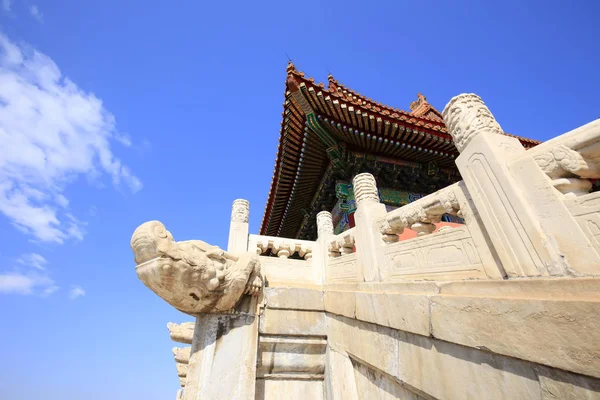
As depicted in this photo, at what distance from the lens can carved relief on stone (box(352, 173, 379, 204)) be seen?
124 inches

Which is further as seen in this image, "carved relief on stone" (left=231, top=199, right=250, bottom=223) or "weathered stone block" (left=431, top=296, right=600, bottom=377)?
"carved relief on stone" (left=231, top=199, right=250, bottom=223)

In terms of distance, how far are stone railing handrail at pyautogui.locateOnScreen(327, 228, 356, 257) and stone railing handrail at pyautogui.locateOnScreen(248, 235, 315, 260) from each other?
0.41 meters

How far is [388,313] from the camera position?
2.24 meters

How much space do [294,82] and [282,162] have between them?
216 cm

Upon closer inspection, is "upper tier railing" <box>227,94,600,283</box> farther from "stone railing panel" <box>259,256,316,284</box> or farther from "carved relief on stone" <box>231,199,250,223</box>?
"carved relief on stone" <box>231,199,250,223</box>

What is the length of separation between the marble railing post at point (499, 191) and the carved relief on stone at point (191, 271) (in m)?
2.32

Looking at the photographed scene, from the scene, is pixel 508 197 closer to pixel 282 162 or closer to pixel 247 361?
pixel 247 361

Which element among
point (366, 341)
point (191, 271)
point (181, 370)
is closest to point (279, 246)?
point (191, 271)

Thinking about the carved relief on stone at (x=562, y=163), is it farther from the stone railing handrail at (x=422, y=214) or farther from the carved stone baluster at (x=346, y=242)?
the carved stone baluster at (x=346, y=242)

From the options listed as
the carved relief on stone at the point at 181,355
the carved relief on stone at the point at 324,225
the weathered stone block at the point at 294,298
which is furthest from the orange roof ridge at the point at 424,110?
the carved relief on stone at the point at 181,355

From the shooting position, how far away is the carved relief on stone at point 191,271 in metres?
2.29

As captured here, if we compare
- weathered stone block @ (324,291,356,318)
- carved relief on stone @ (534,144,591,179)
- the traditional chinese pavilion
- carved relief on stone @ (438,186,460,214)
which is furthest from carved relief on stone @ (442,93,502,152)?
the traditional chinese pavilion

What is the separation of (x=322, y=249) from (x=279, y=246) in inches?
27.8

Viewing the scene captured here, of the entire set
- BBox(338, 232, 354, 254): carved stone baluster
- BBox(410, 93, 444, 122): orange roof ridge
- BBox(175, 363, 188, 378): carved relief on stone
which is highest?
BBox(410, 93, 444, 122): orange roof ridge
